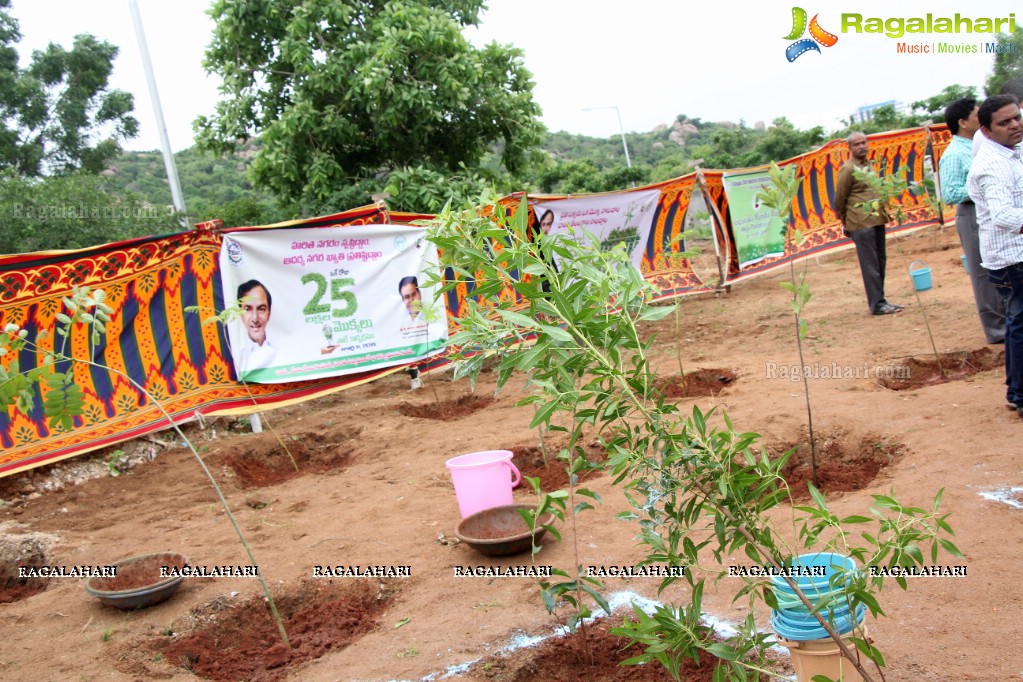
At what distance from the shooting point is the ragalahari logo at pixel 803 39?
413 inches

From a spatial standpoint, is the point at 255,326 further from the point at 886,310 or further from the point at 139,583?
the point at 886,310

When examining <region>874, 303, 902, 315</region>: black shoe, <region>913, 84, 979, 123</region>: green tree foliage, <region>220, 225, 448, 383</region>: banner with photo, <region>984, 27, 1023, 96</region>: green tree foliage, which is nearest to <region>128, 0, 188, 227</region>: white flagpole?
<region>220, 225, 448, 383</region>: banner with photo

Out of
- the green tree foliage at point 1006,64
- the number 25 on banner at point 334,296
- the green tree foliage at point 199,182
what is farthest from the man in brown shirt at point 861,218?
the green tree foliage at point 1006,64

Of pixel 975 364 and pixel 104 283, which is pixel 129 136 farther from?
pixel 975 364

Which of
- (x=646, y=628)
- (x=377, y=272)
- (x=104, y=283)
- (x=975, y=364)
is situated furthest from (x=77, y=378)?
(x=975, y=364)

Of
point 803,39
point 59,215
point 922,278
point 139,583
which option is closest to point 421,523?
point 139,583

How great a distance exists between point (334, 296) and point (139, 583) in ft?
12.1

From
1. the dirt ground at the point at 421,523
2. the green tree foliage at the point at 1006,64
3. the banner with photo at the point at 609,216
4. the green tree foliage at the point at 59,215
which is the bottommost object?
the dirt ground at the point at 421,523

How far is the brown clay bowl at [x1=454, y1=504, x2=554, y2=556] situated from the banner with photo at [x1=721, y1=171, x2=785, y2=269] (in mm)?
7640

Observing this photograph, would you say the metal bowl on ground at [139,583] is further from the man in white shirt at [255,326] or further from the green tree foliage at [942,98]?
the green tree foliage at [942,98]

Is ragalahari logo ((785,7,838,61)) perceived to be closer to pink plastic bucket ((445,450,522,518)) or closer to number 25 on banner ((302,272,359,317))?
number 25 on banner ((302,272,359,317))

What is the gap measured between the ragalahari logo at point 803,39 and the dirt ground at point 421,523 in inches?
195

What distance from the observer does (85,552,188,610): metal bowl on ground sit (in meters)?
3.49

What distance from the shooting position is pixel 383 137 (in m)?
10.2
